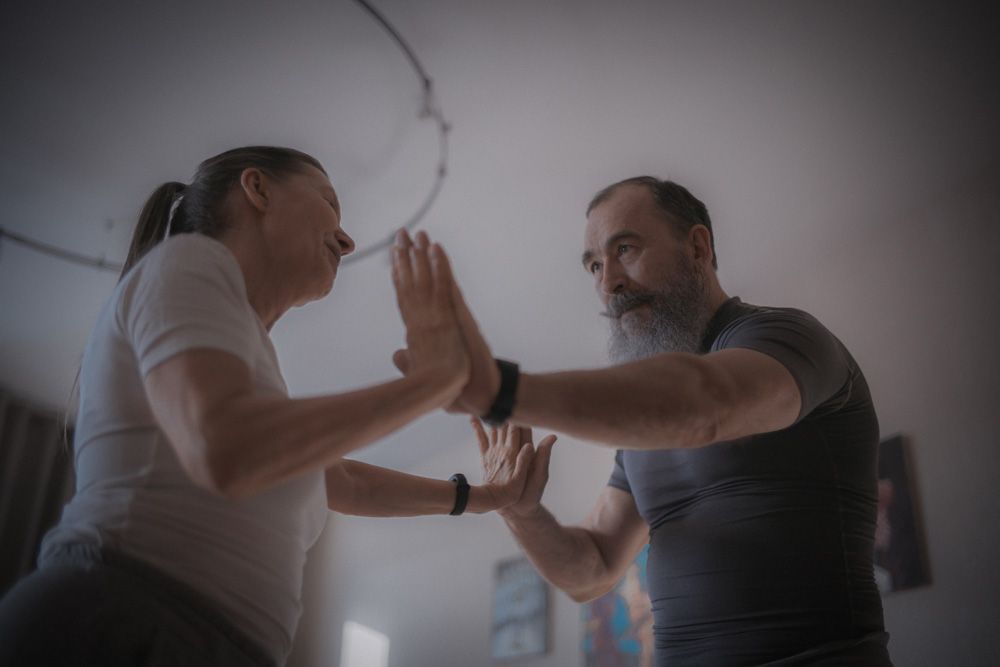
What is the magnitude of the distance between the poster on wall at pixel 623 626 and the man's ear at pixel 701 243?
2.05 m

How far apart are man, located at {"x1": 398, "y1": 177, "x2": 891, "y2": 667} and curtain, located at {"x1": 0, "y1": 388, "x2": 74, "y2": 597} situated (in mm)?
4750

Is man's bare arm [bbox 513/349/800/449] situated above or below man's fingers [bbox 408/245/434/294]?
below

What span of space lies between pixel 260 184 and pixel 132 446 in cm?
53

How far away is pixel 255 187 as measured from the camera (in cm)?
130

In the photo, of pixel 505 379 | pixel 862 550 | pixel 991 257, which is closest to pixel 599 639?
pixel 991 257

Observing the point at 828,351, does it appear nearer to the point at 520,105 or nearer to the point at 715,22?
the point at 715,22

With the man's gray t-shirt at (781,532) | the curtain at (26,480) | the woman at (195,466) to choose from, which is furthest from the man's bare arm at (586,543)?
the curtain at (26,480)

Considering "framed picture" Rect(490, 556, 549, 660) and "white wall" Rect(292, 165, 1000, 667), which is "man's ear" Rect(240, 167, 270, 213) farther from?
"framed picture" Rect(490, 556, 549, 660)

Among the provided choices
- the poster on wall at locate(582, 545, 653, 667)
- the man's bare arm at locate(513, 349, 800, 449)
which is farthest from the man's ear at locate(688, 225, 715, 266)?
the poster on wall at locate(582, 545, 653, 667)

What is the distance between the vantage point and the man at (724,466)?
1.14 m

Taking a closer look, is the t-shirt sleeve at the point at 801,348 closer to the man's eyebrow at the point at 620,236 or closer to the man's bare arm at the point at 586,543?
the man's eyebrow at the point at 620,236

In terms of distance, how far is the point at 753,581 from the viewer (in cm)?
137

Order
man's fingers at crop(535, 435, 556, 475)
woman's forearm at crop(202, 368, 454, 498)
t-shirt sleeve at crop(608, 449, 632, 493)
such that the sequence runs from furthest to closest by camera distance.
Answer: t-shirt sleeve at crop(608, 449, 632, 493)
man's fingers at crop(535, 435, 556, 475)
woman's forearm at crop(202, 368, 454, 498)

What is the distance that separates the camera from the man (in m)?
1.14
